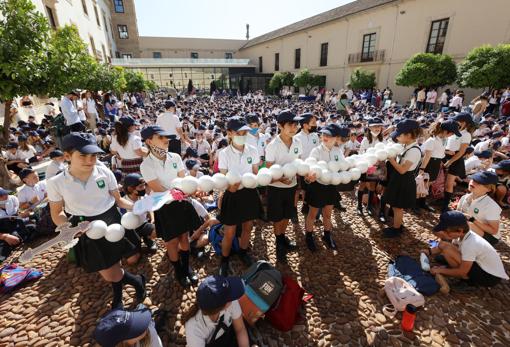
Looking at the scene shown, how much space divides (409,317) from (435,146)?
357 cm

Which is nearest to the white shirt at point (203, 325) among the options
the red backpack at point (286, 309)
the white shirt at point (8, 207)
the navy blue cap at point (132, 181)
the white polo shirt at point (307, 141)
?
the red backpack at point (286, 309)

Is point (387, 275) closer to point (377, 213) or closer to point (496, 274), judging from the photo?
point (496, 274)

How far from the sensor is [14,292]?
3.62m

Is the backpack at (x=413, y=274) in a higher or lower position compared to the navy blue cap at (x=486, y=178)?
lower

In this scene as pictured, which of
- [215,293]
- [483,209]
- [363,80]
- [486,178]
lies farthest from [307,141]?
[363,80]

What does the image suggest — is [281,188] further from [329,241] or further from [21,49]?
[21,49]

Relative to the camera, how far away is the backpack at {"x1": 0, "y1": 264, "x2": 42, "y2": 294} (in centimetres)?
359

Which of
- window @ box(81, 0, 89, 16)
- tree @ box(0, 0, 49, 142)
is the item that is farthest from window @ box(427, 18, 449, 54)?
window @ box(81, 0, 89, 16)

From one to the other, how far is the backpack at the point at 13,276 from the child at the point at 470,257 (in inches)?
237

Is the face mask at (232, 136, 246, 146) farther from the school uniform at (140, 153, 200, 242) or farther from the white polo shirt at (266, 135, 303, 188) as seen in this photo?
the school uniform at (140, 153, 200, 242)

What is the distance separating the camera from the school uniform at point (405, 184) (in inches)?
163

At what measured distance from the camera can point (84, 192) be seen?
2.73 meters

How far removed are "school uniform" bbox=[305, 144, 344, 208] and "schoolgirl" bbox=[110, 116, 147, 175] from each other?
356cm

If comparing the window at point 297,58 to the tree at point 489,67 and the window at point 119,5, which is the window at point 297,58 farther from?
the tree at point 489,67
